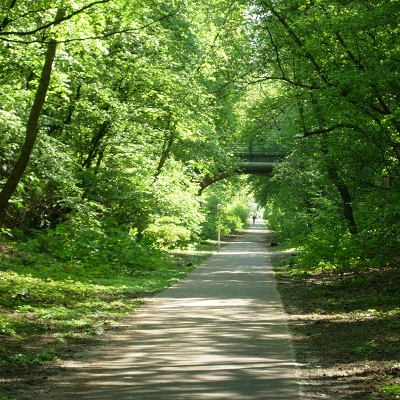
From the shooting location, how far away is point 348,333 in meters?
10.1

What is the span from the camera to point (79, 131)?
2156 cm

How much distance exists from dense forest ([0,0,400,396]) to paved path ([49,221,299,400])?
2268 millimetres

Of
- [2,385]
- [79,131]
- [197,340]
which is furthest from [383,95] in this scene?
[79,131]

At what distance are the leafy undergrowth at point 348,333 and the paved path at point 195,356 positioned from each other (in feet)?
0.96

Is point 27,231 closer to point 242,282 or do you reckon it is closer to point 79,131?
point 79,131

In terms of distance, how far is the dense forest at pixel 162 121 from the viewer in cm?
1267

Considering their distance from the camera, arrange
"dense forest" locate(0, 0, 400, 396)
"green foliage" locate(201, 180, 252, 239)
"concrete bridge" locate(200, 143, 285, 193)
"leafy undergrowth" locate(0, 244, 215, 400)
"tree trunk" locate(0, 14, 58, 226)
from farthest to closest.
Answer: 1. "green foliage" locate(201, 180, 252, 239)
2. "concrete bridge" locate(200, 143, 285, 193)
3. "dense forest" locate(0, 0, 400, 396)
4. "tree trunk" locate(0, 14, 58, 226)
5. "leafy undergrowth" locate(0, 244, 215, 400)

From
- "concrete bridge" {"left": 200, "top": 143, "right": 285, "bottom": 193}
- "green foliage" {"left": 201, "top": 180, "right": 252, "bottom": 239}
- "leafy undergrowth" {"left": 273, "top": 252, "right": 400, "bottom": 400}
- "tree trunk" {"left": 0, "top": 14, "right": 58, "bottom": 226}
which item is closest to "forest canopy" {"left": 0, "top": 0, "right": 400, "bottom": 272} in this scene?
"tree trunk" {"left": 0, "top": 14, "right": 58, "bottom": 226}

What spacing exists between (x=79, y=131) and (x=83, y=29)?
31.1ft

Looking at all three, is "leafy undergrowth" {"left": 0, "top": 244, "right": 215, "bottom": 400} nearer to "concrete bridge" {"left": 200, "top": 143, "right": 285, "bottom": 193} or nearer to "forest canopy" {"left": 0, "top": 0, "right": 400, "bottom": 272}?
"forest canopy" {"left": 0, "top": 0, "right": 400, "bottom": 272}

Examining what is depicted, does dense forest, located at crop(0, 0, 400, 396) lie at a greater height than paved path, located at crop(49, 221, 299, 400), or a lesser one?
greater

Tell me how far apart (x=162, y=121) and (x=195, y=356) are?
16.4m

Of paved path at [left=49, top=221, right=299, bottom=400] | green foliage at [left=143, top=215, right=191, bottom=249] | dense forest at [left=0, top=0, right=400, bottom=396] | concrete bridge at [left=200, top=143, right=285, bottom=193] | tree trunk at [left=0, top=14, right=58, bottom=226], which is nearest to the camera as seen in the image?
paved path at [left=49, top=221, right=299, bottom=400]

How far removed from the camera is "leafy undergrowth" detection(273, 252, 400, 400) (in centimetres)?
689
